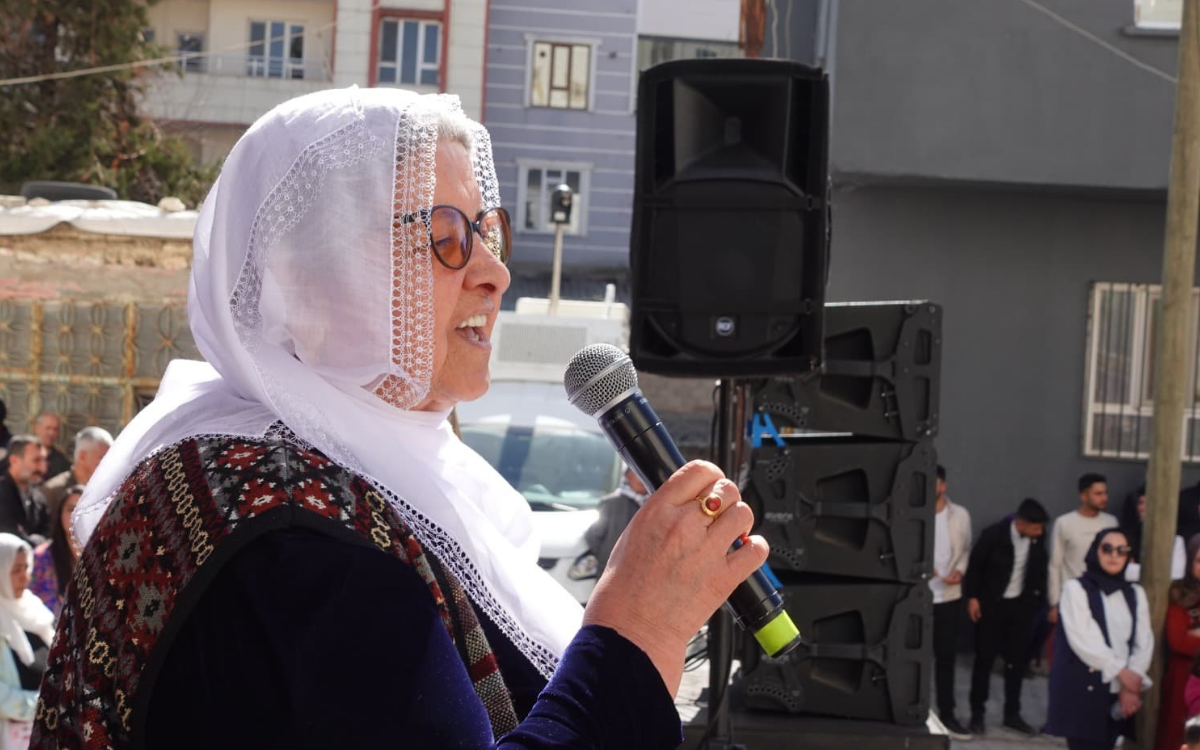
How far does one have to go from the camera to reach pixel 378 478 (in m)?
1.64

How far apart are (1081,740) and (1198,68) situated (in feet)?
12.2

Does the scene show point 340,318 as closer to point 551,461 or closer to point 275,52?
point 551,461

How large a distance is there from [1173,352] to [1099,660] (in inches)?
67.1

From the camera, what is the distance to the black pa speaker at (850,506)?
5633mm

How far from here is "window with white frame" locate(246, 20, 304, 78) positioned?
85.8ft

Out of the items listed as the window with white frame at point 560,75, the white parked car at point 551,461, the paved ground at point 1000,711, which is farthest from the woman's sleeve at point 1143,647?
the window with white frame at point 560,75

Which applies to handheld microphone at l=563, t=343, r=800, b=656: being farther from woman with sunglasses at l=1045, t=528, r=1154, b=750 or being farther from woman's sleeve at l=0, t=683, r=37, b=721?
woman with sunglasses at l=1045, t=528, r=1154, b=750

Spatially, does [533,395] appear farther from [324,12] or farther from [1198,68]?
[324,12]

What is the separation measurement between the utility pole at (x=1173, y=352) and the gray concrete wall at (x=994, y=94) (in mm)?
3189

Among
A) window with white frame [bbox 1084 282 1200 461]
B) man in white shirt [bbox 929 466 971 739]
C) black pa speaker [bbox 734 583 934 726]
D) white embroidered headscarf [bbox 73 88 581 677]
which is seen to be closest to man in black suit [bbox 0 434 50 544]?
black pa speaker [bbox 734 583 934 726]

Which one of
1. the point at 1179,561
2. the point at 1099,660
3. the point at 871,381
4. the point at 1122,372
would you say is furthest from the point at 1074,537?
the point at 871,381

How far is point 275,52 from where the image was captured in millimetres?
26328

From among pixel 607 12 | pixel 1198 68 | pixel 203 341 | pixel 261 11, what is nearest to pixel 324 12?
pixel 261 11

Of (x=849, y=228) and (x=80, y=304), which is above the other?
(x=849, y=228)
